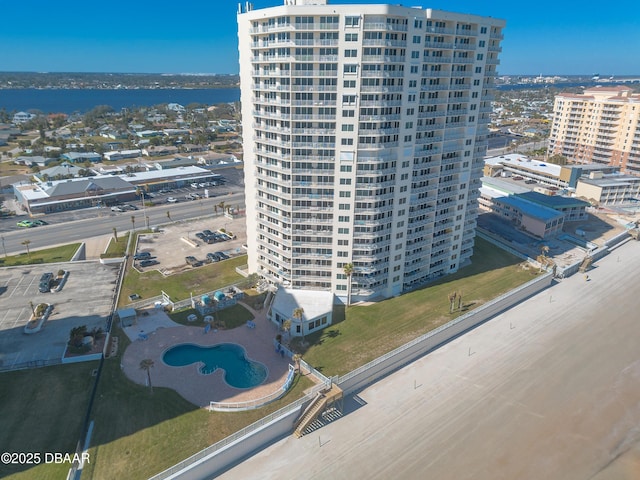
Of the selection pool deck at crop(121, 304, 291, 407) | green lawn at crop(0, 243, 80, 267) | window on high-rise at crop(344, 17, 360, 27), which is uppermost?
window on high-rise at crop(344, 17, 360, 27)

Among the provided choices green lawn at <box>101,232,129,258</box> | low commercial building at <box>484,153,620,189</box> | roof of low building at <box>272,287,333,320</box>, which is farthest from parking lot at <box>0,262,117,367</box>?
low commercial building at <box>484,153,620,189</box>


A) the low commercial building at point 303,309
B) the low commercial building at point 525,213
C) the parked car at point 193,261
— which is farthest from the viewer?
the low commercial building at point 525,213

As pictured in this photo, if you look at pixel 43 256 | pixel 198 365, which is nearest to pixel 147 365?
pixel 198 365

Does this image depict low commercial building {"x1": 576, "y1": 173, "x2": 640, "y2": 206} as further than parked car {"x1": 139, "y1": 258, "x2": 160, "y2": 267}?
Yes

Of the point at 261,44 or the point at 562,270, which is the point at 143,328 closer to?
the point at 261,44

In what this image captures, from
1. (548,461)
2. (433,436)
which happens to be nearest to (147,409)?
(433,436)

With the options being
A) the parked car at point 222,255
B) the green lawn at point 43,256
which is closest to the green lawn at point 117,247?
the green lawn at point 43,256

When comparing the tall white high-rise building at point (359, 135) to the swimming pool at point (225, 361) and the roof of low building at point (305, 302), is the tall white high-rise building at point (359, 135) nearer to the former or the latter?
the roof of low building at point (305, 302)

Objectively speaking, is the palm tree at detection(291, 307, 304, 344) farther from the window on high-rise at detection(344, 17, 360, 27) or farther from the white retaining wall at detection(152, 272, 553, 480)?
the window on high-rise at detection(344, 17, 360, 27)
